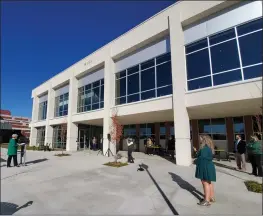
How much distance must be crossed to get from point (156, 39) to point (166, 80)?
11.1 ft

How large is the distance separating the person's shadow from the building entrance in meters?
17.1

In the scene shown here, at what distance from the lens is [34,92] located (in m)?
34.6

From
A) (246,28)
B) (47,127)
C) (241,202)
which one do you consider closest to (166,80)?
(246,28)

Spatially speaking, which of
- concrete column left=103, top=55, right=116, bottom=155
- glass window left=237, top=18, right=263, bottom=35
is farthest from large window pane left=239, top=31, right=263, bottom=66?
concrete column left=103, top=55, right=116, bottom=155

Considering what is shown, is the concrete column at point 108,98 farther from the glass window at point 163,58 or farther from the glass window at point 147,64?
the glass window at point 163,58

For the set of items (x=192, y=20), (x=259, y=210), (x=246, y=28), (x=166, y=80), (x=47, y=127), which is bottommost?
(x=259, y=210)

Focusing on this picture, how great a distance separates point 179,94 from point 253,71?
405cm

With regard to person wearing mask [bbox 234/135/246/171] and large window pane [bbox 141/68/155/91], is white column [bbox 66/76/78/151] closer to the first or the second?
large window pane [bbox 141/68/155/91]

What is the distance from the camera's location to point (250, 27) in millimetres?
10586

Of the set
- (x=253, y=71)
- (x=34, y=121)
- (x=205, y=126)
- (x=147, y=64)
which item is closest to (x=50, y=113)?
(x=34, y=121)

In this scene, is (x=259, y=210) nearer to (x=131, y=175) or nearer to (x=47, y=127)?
(x=131, y=175)

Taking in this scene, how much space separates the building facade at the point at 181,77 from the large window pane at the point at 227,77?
0.05 meters

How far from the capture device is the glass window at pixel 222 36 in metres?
11.2

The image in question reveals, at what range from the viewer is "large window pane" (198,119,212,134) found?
54.4 feet
